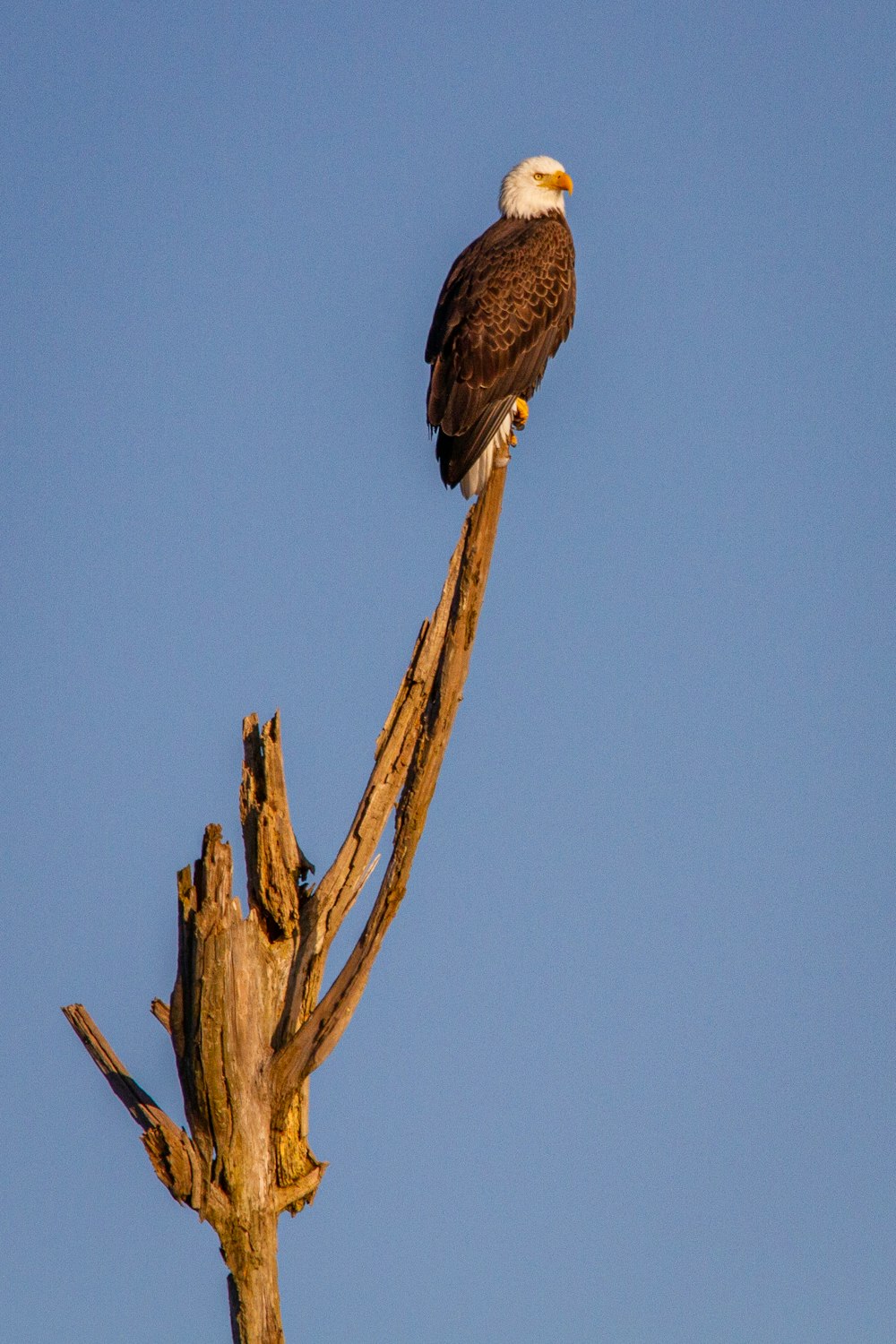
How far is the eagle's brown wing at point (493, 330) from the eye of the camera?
11.1 m

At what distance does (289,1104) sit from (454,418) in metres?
4.87

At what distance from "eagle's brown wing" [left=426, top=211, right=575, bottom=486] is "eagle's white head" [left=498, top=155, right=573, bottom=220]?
0.54 metres

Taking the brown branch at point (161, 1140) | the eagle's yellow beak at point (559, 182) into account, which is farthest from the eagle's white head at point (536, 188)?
the brown branch at point (161, 1140)

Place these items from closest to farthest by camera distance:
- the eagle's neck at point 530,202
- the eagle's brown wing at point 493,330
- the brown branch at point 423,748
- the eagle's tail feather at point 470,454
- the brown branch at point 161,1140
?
the brown branch at point 161,1140 → the brown branch at point 423,748 → the eagle's tail feather at point 470,454 → the eagle's brown wing at point 493,330 → the eagle's neck at point 530,202

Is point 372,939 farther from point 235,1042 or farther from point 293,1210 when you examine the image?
point 293,1210

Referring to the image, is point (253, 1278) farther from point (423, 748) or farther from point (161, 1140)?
point (423, 748)

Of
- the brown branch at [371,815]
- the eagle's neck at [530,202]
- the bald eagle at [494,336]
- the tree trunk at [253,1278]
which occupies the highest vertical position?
the eagle's neck at [530,202]

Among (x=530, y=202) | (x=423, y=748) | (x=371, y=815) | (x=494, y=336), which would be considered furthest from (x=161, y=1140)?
(x=530, y=202)

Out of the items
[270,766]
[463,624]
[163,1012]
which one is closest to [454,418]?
[463,624]

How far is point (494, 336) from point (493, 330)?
54 millimetres

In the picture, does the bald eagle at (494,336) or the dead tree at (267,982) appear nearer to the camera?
the dead tree at (267,982)

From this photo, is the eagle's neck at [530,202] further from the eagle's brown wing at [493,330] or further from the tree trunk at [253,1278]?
the tree trunk at [253,1278]

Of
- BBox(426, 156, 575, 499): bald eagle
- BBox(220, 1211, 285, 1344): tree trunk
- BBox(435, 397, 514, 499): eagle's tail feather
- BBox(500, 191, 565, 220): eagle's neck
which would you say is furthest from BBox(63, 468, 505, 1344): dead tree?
BBox(500, 191, 565, 220): eagle's neck

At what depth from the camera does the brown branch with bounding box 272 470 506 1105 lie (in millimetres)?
8234
